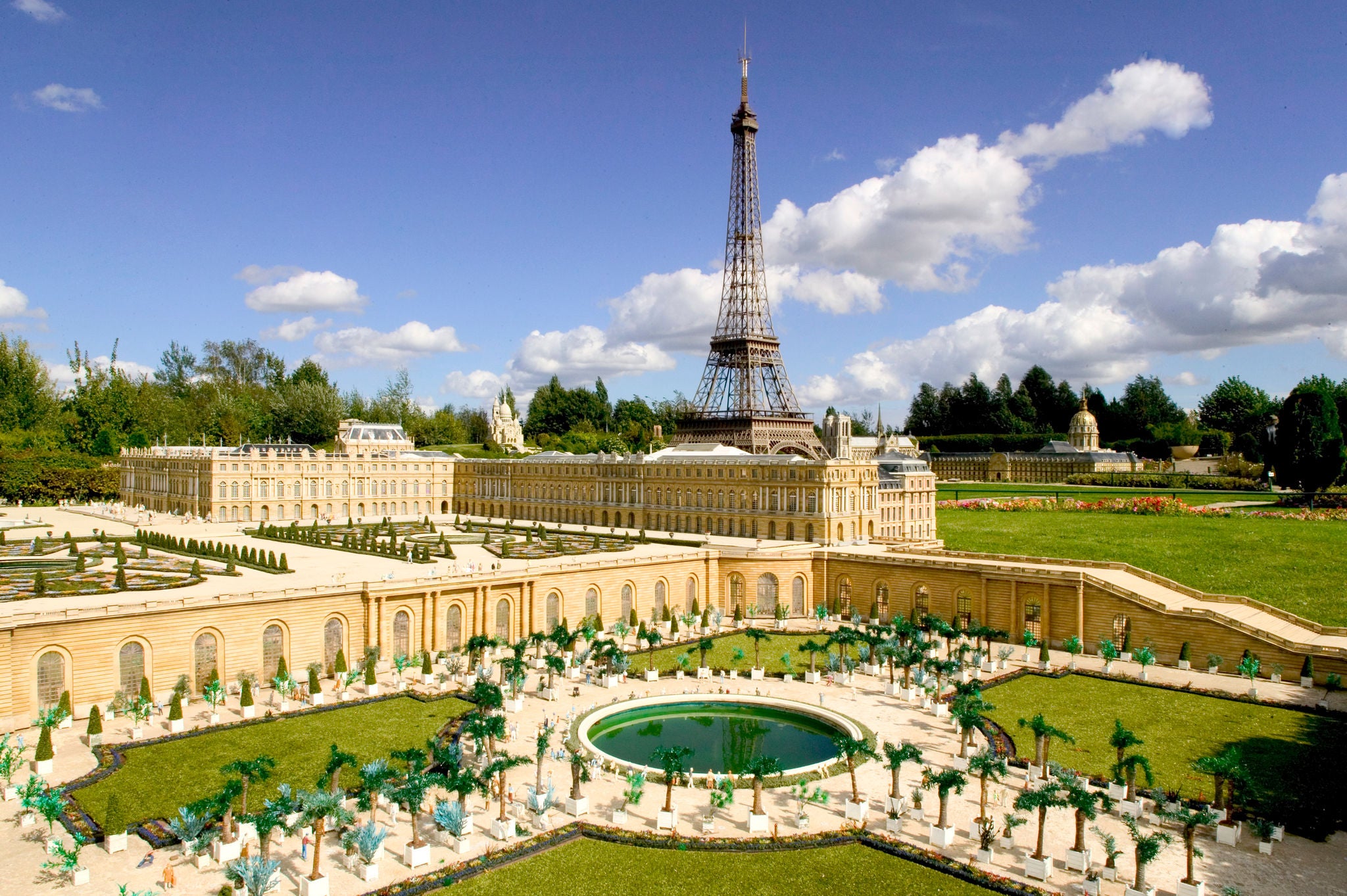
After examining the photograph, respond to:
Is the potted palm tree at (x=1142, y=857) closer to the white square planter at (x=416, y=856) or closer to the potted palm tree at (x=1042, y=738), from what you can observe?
the potted palm tree at (x=1042, y=738)

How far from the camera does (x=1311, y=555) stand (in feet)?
177

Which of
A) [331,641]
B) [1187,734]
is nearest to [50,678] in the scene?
[331,641]

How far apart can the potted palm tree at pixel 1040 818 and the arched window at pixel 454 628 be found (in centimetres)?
2645

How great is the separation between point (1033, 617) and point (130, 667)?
37973 mm

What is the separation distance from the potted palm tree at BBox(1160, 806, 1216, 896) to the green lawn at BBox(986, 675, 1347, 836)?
2.81 m

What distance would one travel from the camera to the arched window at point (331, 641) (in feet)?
124

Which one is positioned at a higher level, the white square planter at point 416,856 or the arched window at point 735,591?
the arched window at point 735,591

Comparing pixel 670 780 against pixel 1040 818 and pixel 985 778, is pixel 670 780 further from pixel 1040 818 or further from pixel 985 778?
pixel 1040 818

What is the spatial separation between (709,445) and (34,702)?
50.4 meters

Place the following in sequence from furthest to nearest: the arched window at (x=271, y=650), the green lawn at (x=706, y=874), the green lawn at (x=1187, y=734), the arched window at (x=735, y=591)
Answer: the arched window at (x=735, y=591), the arched window at (x=271, y=650), the green lawn at (x=1187, y=734), the green lawn at (x=706, y=874)

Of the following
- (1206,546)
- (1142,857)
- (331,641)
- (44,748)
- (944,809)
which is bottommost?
(944,809)

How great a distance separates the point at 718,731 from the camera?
105 feet

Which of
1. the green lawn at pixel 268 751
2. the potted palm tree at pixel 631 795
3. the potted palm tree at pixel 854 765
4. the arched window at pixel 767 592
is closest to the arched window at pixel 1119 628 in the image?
the arched window at pixel 767 592

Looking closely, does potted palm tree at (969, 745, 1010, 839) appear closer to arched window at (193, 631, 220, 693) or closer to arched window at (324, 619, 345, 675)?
arched window at (324, 619, 345, 675)
